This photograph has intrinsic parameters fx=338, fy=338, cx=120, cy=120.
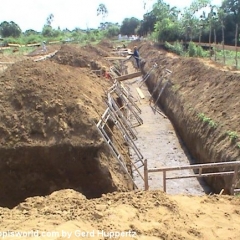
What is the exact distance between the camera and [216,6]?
46.9m

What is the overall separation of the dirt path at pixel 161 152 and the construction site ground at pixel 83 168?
2.7 inches

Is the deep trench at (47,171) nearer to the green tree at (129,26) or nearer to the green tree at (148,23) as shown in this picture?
the green tree at (148,23)

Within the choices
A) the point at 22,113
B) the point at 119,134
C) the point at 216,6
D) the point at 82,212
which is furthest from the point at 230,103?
the point at 216,6

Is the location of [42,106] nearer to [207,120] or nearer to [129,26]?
[207,120]

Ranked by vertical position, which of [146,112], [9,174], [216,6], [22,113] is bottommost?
[146,112]

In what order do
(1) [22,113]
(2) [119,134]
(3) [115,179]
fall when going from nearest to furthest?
(3) [115,179] → (1) [22,113] → (2) [119,134]

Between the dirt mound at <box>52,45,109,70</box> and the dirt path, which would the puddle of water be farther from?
the dirt mound at <box>52,45,109,70</box>

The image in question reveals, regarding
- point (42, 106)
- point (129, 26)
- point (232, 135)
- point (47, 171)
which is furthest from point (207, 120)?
point (129, 26)

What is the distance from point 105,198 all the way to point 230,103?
901cm

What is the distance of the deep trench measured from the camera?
1057 cm

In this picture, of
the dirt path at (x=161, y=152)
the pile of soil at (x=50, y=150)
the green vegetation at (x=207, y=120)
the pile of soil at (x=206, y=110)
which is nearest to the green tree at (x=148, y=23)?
the pile of soil at (x=206, y=110)

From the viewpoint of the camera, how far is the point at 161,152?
601 inches

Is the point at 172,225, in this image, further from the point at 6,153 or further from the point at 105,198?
the point at 6,153

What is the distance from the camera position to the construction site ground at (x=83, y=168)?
625 centimetres
